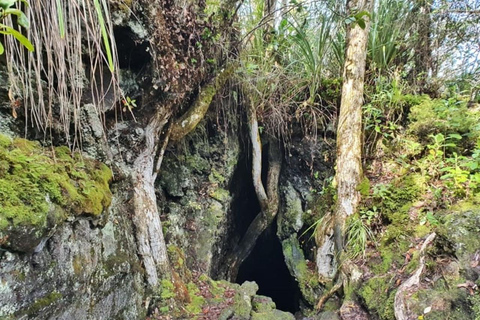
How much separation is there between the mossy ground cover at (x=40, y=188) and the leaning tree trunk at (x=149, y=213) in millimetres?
771

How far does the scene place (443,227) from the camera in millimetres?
2643

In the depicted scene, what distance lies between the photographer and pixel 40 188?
6.23ft

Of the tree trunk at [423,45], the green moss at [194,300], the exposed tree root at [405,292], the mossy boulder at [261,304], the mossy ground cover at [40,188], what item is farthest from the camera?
the tree trunk at [423,45]

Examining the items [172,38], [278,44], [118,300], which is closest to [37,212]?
[118,300]

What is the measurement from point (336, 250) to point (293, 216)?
159 cm

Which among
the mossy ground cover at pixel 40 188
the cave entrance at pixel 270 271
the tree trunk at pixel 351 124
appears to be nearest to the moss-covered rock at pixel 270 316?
the tree trunk at pixel 351 124

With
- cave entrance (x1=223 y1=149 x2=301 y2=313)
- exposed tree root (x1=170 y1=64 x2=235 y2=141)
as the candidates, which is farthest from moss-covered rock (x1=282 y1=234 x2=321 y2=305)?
exposed tree root (x1=170 y1=64 x2=235 y2=141)

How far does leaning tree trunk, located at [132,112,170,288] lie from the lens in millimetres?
3178

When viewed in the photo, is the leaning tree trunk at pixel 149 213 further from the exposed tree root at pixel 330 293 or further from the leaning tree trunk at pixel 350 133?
the leaning tree trunk at pixel 350 133

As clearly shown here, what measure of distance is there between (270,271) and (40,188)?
241 inches

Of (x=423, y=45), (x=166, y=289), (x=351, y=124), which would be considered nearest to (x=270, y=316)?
(x=166, y=289)

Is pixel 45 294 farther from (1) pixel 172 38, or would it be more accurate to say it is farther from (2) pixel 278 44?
(2) pixel 278 44

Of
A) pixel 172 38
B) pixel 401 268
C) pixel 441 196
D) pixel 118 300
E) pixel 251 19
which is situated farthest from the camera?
pixel 251 19

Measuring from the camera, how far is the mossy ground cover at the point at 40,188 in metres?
1.67
